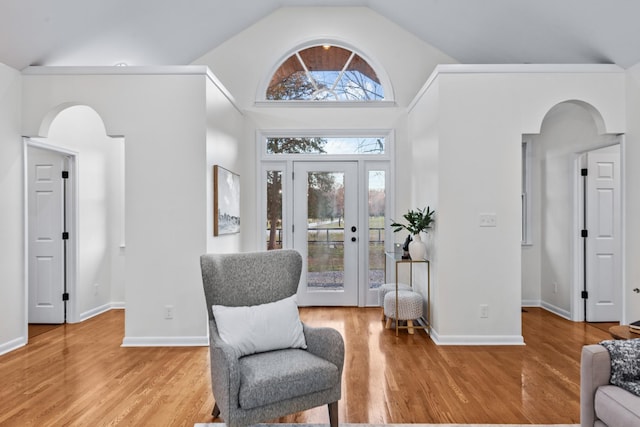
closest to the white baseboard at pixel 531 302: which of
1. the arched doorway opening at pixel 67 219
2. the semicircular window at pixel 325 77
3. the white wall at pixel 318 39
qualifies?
the white wall at pixel 318 39

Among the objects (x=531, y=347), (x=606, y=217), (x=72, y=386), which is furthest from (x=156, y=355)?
(x=606, y=217)

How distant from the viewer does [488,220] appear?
3926 millimetres

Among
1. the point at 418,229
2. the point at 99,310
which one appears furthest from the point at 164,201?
the point at 418,229

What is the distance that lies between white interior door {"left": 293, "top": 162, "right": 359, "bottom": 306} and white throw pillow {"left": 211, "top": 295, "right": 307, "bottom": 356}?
3091mm

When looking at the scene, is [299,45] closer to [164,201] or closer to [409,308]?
[164,201]

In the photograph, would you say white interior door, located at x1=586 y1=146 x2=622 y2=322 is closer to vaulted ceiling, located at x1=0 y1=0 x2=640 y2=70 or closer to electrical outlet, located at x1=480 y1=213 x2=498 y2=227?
vaulted ceiling, located at x1=0 y1=0 x2=640 y2=70

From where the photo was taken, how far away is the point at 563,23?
3824 mm

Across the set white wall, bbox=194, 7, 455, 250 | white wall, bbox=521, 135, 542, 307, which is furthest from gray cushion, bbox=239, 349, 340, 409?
white wall, bbox=521, 135, 542, 307

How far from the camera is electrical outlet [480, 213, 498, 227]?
3.92m

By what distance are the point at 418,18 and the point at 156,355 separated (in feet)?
15.0

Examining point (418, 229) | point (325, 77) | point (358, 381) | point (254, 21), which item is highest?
point (254, 21)

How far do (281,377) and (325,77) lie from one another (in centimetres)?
438

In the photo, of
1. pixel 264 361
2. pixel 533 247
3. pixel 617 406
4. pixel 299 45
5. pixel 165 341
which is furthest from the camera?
pixel 299 45

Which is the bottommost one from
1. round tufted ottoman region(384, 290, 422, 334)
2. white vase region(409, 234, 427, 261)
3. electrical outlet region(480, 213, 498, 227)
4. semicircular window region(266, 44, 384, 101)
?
round tufted ottoman region(384, 290, 422, 334)
